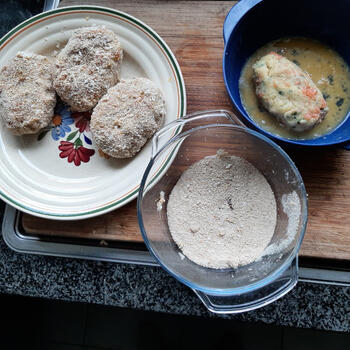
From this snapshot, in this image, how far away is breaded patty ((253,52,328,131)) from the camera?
2.95 feet

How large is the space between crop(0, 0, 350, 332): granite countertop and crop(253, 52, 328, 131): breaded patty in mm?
387

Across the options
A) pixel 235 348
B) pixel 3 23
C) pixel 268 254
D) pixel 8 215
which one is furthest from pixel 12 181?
pixel 235 348

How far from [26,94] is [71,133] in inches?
5.5

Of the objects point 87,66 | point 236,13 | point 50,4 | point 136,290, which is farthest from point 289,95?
point 50,4

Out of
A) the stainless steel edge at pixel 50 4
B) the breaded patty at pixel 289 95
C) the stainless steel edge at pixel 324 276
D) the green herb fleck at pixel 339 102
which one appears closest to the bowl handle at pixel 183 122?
the breaded patty at pixel 289 95

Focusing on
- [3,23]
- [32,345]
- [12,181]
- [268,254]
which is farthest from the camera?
[32,345]

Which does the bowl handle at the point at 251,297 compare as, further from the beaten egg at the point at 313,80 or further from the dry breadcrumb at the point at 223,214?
the beaten egg at the point at 313,80

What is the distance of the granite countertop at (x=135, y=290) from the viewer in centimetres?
94

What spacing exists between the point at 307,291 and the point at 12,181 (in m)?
0.75

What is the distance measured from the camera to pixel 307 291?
3.11 feet

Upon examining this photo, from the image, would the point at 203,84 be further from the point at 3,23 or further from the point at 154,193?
the point at 3,23

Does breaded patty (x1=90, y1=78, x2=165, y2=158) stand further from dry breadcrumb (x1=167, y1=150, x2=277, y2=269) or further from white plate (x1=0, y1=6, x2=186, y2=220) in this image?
dry breadcrumb (x1=167, y1=150, x2=277, y2=269)

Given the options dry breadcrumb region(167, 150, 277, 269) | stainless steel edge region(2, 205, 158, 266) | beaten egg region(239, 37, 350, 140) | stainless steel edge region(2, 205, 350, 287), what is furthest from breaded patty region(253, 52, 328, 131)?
stainless steel edge region(2, 205, 158, 266)

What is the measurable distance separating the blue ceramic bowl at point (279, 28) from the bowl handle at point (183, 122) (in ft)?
0.09
